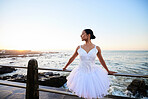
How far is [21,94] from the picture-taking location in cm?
330

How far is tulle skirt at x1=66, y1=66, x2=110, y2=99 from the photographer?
1.77 meters

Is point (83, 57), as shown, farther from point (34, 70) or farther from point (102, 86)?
point (34, 70)

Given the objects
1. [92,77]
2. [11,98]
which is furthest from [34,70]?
[11,98]

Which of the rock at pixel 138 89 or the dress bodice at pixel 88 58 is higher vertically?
the dress bodice at pixel 88 58

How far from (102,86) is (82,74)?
0.47 meters

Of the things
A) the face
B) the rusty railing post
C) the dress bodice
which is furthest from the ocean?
the face

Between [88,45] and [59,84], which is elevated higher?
[88,45]

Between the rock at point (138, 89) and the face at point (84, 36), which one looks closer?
the face at point (84, 36)

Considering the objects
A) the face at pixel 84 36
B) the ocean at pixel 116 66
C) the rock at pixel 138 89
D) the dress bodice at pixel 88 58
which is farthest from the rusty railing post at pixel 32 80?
the rock at pixel 138 89

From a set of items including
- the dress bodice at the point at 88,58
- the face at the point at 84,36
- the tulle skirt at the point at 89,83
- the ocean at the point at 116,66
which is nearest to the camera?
the tulle skirt at the point at 89,83

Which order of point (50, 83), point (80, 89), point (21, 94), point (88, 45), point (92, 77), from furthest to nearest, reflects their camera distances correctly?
point (50, 83), point (21, 94), point (88, 45), point (92, 77), point (80, 89)

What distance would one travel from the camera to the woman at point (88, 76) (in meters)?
1.78

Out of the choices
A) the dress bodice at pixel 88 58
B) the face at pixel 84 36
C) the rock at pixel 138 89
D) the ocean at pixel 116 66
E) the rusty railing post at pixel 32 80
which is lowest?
the ocean at pixel 116 66

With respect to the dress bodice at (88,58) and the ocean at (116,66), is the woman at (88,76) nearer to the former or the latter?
the dress bodice at (88,58)
